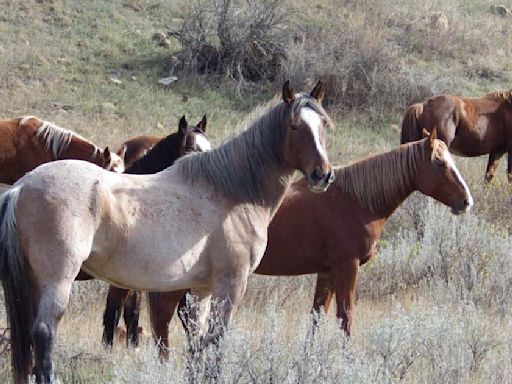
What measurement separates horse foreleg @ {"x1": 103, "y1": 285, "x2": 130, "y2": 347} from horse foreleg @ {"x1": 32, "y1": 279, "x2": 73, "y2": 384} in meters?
2.17

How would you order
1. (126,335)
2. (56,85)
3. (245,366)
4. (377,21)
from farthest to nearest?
(377,21) < (56,85) < (126,335) < (245,366)

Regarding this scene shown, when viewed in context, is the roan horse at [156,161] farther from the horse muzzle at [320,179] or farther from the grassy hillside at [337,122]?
the horse muzzle at [320,179]

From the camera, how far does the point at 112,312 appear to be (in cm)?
733

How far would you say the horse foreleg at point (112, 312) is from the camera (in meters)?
7.27

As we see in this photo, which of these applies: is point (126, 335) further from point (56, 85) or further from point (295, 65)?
point (295, 65)

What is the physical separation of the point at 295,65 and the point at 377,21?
347cm

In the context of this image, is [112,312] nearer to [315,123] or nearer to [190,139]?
[190,139]

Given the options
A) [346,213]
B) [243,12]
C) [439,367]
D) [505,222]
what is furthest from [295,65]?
[439,367]

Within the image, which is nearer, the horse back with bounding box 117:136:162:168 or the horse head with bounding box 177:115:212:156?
the horse head with bounding box 177:115:212:156

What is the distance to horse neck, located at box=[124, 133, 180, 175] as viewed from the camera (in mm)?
7562

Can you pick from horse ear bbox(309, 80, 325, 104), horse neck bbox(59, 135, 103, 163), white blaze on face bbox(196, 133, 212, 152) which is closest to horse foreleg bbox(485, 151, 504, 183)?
horse neck bbox(59, 135, 103, 163)

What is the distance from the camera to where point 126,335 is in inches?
299

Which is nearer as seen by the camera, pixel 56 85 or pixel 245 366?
pixel 245 366

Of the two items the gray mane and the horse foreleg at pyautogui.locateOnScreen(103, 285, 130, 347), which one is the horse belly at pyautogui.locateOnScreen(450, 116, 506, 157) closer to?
the gray mane
